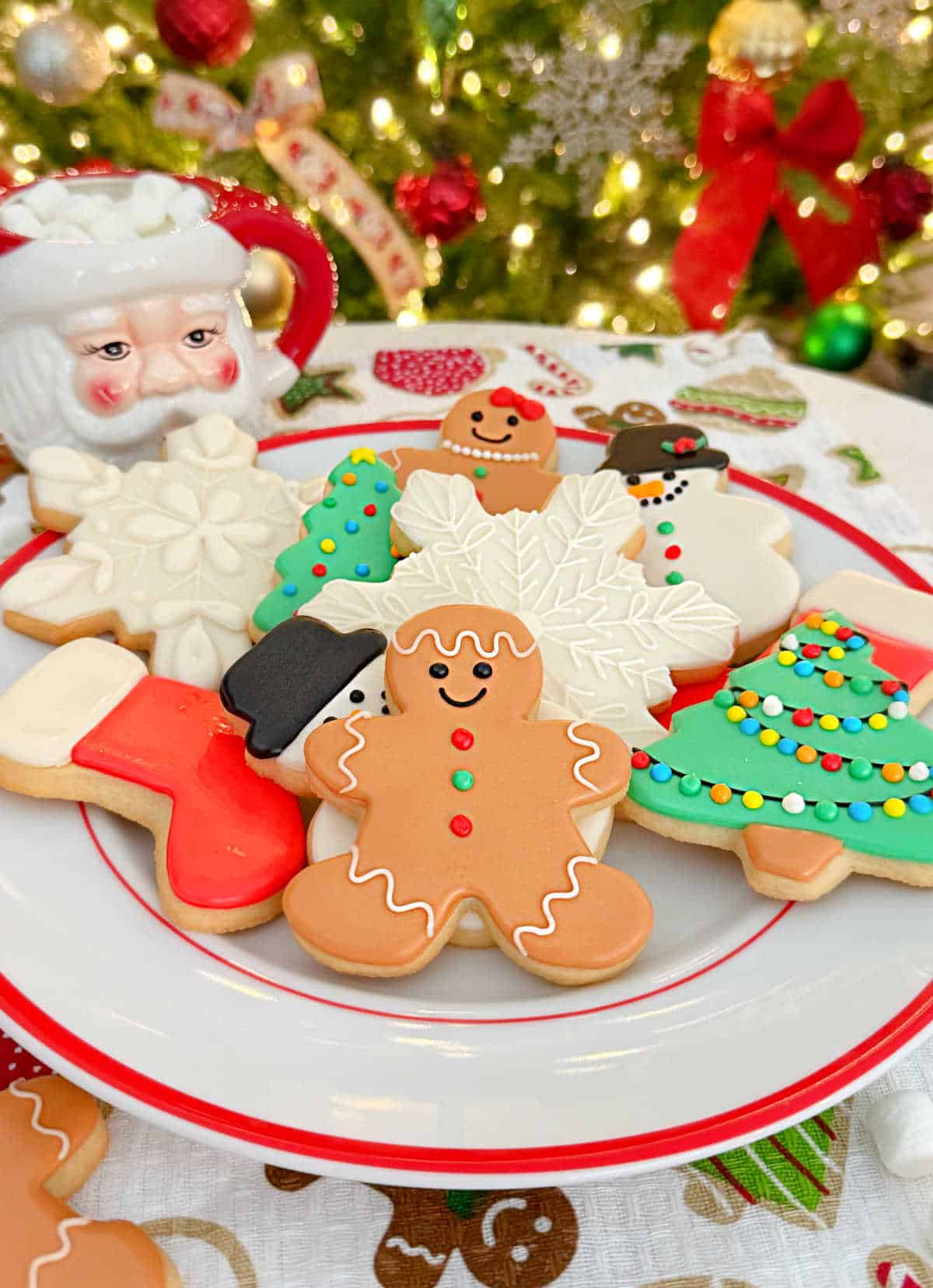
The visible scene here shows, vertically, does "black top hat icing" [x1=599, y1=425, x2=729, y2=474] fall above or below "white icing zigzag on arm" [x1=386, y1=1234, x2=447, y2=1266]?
above

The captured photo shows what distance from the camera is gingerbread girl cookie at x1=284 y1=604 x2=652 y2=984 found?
658 mm

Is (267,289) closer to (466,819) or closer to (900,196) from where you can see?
(900,196)

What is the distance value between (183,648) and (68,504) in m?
0.23

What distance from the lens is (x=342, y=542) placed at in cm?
95

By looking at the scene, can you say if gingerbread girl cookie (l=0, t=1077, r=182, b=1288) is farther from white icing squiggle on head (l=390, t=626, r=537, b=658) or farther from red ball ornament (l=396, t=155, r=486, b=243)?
red ball ornament (l=396, t=155, r=486, b=243)

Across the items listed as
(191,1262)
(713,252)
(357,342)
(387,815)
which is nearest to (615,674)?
(387,815)

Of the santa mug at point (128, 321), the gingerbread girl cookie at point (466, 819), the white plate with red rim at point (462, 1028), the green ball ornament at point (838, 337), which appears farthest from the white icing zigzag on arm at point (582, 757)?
the green ball ornament at point (838, 337)

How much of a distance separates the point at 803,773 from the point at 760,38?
1040 mm

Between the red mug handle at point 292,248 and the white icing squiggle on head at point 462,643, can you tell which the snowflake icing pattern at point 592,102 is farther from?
the white icing squiggle on head at point 462,643

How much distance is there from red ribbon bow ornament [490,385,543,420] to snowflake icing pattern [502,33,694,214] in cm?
58

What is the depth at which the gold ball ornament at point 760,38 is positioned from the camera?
1.32 metres

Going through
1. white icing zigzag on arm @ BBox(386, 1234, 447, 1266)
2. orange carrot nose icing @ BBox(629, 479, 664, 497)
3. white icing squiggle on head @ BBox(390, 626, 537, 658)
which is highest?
orange carrot nose icing @ BBox(629, 479, 664, 497)

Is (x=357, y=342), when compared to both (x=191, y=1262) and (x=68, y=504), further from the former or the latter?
(x=191, y=1262)

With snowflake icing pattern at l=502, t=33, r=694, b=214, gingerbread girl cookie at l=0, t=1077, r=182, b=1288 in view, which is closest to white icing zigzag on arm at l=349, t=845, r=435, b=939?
gingerbread girl cookie at l=0, t=1077, r=182, b=1288
